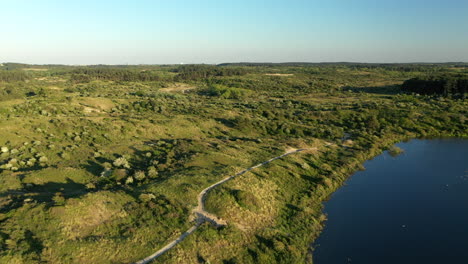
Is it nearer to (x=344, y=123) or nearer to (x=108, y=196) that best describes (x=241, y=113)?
(x=344, y=123)

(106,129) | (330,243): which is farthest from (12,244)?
(106,129)

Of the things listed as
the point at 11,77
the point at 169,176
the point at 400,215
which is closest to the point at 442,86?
the point at 400,215

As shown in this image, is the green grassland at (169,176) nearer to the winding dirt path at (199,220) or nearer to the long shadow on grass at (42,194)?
the long shadow on grass at (42,194)

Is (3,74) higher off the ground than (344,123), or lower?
higher

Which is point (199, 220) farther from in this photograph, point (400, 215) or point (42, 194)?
point (400, 215)

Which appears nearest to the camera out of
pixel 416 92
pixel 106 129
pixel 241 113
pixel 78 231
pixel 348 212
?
pixel 78 231

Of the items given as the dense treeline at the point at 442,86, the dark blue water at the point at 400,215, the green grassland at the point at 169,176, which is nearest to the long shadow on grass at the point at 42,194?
the green grassland at the point at 169,176
